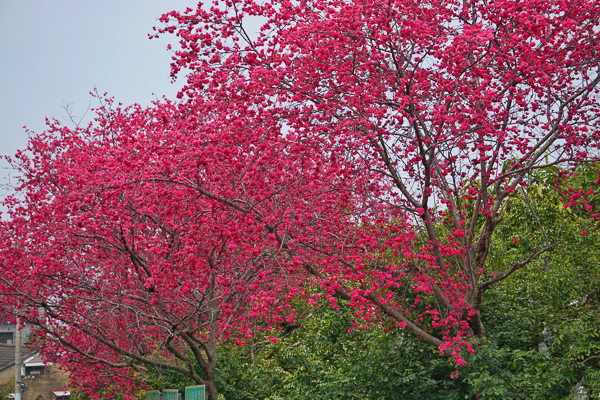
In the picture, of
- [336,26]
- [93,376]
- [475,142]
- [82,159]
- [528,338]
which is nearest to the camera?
[336,26]

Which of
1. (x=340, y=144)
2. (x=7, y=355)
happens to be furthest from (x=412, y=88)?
(x=7, y=355)

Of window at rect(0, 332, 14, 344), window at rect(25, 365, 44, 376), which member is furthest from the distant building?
window at rect(0, 332, 14, 344)

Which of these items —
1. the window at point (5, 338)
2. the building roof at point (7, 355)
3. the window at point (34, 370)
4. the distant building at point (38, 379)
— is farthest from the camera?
the window at point (5, 338)

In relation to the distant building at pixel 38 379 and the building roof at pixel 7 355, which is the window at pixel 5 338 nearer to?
the building roof at pixel 7 355

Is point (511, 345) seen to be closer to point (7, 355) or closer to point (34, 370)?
point (34, 370)

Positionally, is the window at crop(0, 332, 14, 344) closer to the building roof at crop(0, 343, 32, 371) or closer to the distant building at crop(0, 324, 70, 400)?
the building roof at crop(0, 343, 32, 371)

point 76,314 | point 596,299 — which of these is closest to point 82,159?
point 76,314

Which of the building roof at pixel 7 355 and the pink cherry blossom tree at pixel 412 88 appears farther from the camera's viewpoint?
the building roof at pixel 7 355

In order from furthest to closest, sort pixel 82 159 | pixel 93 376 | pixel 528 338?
1. pixel 93 376
2. pixel 82 159
3. pixel 528 338

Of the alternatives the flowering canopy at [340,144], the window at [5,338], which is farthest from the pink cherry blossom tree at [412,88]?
the window at [5,338]

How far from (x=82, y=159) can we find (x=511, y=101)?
723 cm

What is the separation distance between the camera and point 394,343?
1001cm

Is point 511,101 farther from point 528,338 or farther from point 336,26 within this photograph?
point 528,338

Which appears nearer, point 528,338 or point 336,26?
point 336,26
